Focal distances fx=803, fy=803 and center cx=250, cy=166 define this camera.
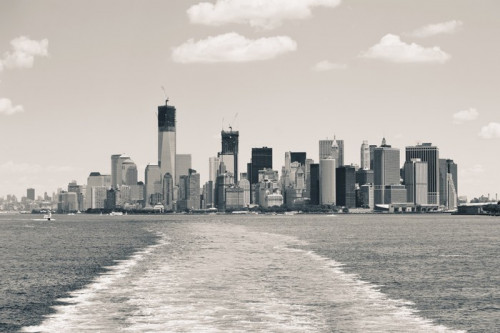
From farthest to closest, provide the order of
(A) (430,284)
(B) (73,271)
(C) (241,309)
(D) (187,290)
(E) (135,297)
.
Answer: (B) (73,271), (A) (430,284), (D) (187,290), (E) (135,297), (C) (241,309)

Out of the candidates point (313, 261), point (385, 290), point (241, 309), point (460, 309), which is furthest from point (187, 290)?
point (313, 261)

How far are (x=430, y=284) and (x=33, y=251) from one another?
75023mm

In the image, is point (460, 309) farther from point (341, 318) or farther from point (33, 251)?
point (33, 251)

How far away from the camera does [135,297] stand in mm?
61969

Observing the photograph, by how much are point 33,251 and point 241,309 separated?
8052 cm

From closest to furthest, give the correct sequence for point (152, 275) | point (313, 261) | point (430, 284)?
point (430, 284) → point (152, 275) → point (313, 261)

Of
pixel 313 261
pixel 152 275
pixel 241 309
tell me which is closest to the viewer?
pixel 241 309

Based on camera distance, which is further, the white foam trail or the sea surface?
the sea surface

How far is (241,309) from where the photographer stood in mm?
55219

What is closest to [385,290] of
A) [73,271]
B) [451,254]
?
[73,271]

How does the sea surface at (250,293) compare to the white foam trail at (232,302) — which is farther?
the sea surface at (250,293)

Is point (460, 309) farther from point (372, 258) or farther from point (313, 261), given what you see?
point (372, 258)

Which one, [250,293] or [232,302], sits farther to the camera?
[250,293]

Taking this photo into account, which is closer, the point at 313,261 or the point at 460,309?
the point at 460,309
